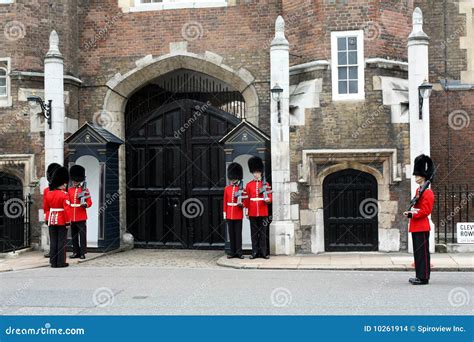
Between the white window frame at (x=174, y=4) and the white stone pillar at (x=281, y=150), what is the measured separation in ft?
8.25

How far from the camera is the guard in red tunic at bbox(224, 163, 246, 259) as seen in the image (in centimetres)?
1323

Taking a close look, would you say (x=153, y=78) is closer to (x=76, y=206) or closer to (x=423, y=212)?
(x=76, y=206)

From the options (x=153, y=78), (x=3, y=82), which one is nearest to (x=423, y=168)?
(x=153, y=78)

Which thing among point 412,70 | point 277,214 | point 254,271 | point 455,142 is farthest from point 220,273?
point 455,142

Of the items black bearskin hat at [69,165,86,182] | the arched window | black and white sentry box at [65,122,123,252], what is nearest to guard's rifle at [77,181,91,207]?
black bearskin hat at [69,165,86,182]

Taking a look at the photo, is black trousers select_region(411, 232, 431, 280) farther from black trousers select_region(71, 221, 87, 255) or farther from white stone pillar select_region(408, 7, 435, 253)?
black trousers select_region(71, 221, 87, 255)

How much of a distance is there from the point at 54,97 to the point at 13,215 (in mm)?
3010

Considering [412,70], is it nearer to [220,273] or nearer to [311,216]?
[311,216]

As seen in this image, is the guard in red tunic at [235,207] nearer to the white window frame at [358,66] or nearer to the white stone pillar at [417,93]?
the white window frame at [358,66]

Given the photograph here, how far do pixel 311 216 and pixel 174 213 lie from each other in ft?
12.2

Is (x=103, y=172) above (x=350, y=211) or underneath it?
above

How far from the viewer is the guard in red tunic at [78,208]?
13.5 metres

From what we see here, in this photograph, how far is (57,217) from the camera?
12.6m

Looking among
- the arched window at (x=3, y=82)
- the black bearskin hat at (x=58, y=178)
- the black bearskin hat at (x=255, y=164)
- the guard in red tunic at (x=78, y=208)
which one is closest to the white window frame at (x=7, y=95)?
the arched window at (x=3, y=82)
